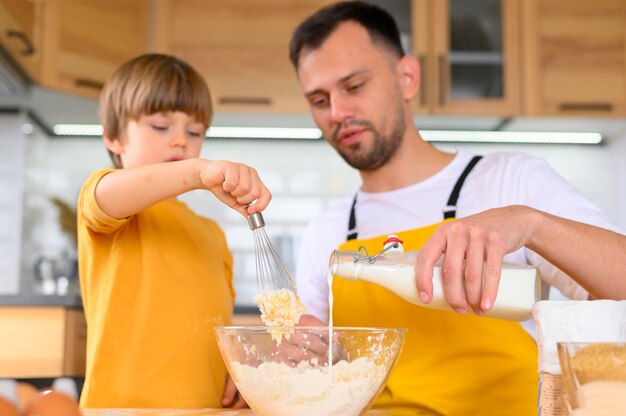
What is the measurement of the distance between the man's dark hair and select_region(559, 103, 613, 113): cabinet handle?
1514 millimetres

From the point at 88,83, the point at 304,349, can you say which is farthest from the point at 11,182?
the point at 304,349

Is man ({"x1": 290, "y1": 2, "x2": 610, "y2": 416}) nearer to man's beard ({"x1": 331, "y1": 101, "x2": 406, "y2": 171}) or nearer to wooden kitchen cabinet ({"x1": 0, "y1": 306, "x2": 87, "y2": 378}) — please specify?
man's beard ({"x1": 331, "y1": 101, "x2": 406, "y2": 171})

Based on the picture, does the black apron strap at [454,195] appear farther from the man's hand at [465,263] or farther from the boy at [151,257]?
the man's hand at [465,263]

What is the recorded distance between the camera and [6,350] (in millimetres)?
2195

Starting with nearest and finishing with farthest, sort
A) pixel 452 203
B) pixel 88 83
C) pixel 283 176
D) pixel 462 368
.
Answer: pixel 462 368
pixel 452 203
pixel 88 83
pixel 283 176

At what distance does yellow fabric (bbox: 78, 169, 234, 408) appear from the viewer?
3.92 ft

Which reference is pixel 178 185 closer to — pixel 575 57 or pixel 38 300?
pixel 38 300

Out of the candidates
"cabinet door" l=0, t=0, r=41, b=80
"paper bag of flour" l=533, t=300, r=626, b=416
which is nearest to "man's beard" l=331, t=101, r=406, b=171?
"paper bag of flour" l=533, t=300, r=626, b=416

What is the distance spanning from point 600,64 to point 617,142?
0.36 m

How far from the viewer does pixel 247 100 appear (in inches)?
116

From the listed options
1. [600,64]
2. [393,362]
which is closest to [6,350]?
[393,362]

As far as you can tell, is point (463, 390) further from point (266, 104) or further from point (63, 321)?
point (266, 104)

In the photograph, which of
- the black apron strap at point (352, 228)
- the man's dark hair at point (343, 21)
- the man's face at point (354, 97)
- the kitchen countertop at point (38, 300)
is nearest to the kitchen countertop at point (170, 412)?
the black apron strap at point (352, 228)

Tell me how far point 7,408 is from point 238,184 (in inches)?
19.5
